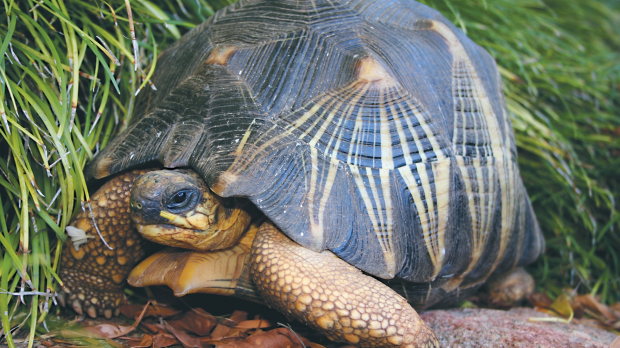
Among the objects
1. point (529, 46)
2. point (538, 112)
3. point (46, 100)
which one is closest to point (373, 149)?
point (46, 100)

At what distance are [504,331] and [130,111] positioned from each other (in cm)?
187

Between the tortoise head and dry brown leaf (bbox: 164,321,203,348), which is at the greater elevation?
the tortoise head

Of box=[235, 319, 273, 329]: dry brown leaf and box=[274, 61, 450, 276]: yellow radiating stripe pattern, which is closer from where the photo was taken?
box=[274, 61, 450, 276]: yellow radiating stripe pattern

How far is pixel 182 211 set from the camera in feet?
5.07

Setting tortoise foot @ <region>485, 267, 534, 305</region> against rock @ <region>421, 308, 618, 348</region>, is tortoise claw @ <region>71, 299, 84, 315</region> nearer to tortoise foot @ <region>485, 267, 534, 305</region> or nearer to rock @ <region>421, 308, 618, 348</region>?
rock @ <region>421, 308, 618, 348</region>

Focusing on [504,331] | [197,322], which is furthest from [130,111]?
[504,331]

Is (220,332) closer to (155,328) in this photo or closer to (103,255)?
(155,328)

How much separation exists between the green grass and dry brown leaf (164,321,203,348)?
1.50 ft

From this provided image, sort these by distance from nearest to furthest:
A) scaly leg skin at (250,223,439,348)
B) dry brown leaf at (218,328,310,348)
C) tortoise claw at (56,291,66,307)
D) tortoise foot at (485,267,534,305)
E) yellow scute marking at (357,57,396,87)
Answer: scaly leg skin at (250,223,439,348)
dry brown leaf at (218,328,310,348)
yellow scute marking at (357,57,396,87)
tortoise claw at (56,291,66,307)
tortoise foot at (485,267,534,305)

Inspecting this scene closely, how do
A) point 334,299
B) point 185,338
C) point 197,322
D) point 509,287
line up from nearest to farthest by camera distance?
point 334,299, point 185,338, point 197,322, point 509,287

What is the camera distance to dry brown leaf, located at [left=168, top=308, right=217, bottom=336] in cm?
179

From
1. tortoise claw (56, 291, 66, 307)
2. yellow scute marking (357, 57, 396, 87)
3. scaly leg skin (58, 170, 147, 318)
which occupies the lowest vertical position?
tortoise claw (56, 291, 66, 307)

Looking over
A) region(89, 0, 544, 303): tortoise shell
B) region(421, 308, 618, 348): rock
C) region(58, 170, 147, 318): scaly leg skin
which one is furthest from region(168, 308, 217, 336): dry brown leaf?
region(421, 308, 618, 348): rock

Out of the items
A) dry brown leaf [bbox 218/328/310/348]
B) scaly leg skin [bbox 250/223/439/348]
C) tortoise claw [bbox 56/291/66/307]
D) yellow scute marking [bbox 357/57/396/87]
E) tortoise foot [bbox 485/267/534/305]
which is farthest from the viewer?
tortoise foot [bbox 485/267/534/305]
